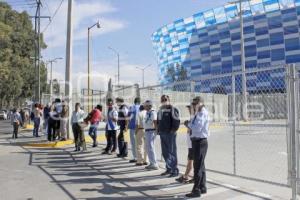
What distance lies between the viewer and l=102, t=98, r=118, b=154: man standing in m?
15.7

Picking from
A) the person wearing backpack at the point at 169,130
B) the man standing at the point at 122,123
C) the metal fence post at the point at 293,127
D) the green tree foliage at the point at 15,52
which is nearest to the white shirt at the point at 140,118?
the man standing at the point at 122,123

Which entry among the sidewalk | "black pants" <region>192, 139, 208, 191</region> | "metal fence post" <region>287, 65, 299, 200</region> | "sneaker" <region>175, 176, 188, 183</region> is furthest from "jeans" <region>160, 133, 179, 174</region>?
"metal fence post" <region>287, 65, 299, 200</region>

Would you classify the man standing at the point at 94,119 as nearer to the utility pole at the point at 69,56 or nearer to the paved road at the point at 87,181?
the paved road at the point at 87,181

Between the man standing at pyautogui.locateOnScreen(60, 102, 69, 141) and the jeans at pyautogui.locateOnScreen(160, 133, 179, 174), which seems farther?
the man standing at pyautogui.locateOnScreen(60, 102, 69, 141)

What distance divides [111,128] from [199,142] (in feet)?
23.8

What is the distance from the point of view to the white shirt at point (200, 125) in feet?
29.1

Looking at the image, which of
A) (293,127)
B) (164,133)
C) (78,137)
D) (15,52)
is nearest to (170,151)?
(164,133)

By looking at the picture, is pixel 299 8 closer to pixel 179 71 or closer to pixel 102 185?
pixel 179 71

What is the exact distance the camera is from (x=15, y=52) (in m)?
51.4

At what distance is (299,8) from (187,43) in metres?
27.9

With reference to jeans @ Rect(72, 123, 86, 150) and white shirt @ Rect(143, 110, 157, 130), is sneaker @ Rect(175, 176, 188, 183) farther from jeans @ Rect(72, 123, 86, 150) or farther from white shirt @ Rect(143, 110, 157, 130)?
jeans @ Rect(72, 123, 86, 150)

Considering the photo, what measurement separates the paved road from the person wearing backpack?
0.37 meters

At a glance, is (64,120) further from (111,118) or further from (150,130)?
(150,130)

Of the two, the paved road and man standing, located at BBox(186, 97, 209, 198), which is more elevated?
man standing, located at BBox(186, 97, 209, 198)
